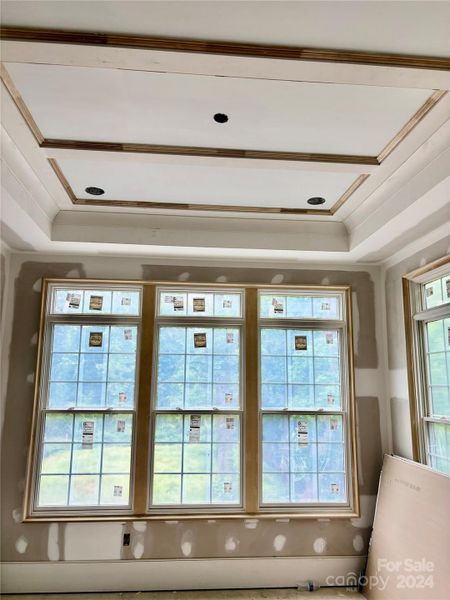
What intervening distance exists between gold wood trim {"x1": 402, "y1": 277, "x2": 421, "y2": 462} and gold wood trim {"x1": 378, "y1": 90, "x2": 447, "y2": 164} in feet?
5.03

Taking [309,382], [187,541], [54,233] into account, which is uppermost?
[54,233]

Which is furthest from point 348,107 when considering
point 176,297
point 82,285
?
point 82,285

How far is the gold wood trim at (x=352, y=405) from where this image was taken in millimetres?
3891

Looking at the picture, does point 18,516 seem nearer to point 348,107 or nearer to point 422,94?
point 348,107

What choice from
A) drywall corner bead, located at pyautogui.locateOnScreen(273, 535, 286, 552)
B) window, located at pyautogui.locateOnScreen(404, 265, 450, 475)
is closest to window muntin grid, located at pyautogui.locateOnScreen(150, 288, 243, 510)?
drywall corner bead, located at pyautogui.locateOnScreen(273, 535, 286, 552)

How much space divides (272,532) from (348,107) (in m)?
3.51

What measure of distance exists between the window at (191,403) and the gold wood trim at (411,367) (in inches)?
22.4

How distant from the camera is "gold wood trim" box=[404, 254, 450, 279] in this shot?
327 cm

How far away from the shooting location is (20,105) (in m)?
2.24

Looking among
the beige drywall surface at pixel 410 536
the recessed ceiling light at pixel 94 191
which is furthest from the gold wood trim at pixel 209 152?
the beige drywall surface at pixel 410 536

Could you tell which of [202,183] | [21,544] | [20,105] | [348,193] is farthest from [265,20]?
[21,544]

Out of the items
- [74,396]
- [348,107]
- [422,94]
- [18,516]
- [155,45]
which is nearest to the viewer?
[155,45]

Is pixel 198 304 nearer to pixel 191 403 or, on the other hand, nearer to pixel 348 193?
pixel 191 403

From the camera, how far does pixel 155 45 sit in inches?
68.7
